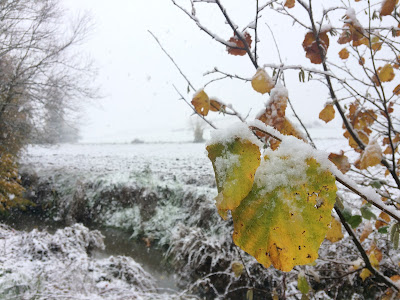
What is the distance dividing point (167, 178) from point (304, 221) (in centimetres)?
616

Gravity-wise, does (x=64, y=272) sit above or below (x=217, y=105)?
below

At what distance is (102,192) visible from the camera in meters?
6.24

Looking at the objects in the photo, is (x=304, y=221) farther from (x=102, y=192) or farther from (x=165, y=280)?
(x=102, y=192)

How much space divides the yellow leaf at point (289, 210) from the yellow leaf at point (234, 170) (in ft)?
0.04

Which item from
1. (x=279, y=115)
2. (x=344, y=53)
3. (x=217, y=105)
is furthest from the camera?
(x=344, y=53)

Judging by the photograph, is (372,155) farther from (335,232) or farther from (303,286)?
(303,286)

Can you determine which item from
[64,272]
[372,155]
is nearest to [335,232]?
[372,155]

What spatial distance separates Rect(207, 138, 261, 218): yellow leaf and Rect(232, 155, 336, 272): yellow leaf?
1 centimetres

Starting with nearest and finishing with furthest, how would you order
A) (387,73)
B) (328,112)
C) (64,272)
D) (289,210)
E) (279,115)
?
(289,210), (279,115), (328,112), (387,73), (64,272)

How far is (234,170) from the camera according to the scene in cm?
28

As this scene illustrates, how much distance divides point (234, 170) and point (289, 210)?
0.23ft

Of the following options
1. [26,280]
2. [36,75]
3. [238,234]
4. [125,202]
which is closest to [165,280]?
[26,280]

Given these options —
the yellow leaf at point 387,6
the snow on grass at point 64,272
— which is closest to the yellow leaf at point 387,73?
the yellow leaf at point 387,6

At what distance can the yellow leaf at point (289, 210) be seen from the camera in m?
0.27
